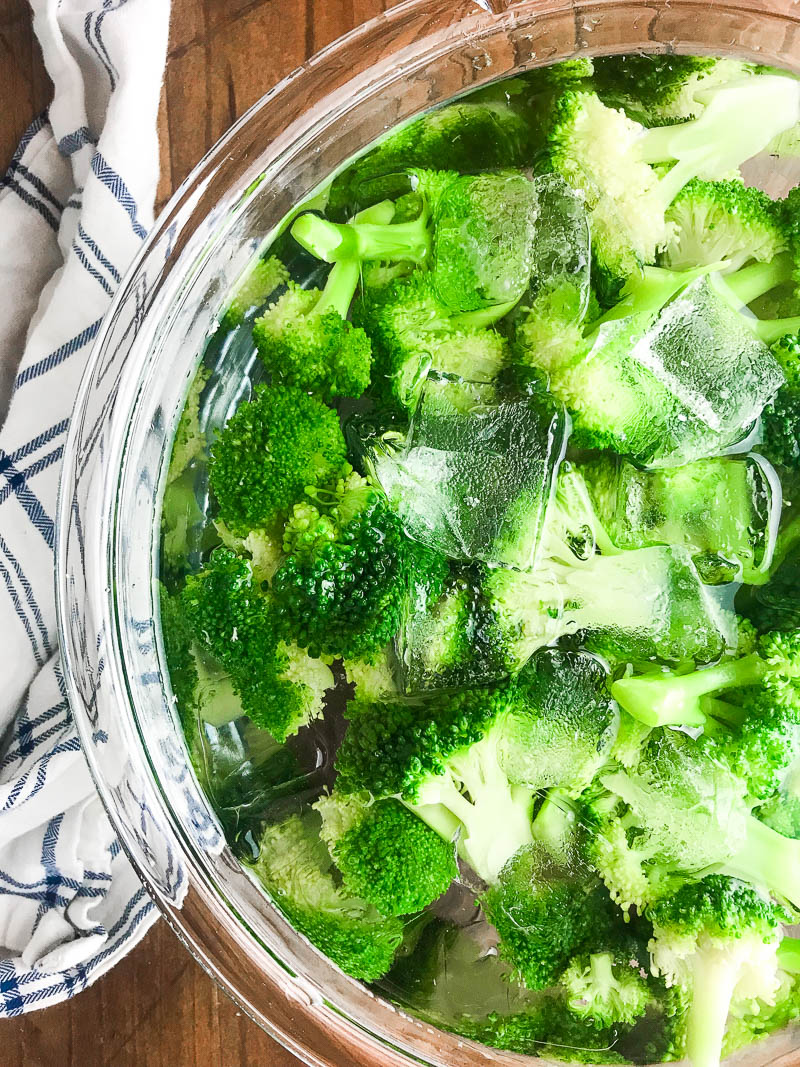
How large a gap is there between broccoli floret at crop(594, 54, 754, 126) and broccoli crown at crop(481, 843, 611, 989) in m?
0.66

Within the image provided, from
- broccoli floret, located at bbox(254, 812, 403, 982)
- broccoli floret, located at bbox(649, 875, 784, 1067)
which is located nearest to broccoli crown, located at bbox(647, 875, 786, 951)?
broccoli floret, located at bbox(649, 875, 784, 1067)

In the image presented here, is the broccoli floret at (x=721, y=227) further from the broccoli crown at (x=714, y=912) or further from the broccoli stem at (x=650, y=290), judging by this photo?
the broccoli crown at (x=714, y=912)

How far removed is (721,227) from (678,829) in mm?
508

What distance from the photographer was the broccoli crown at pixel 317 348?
791mm

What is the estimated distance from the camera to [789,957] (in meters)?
0.83

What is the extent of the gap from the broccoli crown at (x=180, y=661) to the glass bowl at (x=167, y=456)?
0.4 inches

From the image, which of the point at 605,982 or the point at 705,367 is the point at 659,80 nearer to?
the point at 705,367

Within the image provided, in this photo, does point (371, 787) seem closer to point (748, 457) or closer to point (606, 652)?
point (606, 652)

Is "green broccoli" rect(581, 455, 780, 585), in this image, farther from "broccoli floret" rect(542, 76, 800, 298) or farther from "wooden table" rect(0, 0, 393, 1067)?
"wooden table" rect(0, 0, 393, 1067)

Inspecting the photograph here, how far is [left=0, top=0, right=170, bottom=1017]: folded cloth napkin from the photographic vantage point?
1023 millimetres

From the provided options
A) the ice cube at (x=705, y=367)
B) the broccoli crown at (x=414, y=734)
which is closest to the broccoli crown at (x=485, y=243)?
the ice cube at (x=705, y=367)

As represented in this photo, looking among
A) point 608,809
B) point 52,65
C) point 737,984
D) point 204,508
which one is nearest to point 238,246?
point 204,508

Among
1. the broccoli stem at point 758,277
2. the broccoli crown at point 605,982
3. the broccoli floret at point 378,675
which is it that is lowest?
the broccoli crown at point 605,982

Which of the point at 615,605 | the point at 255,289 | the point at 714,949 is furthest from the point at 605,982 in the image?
the point at 255,289
